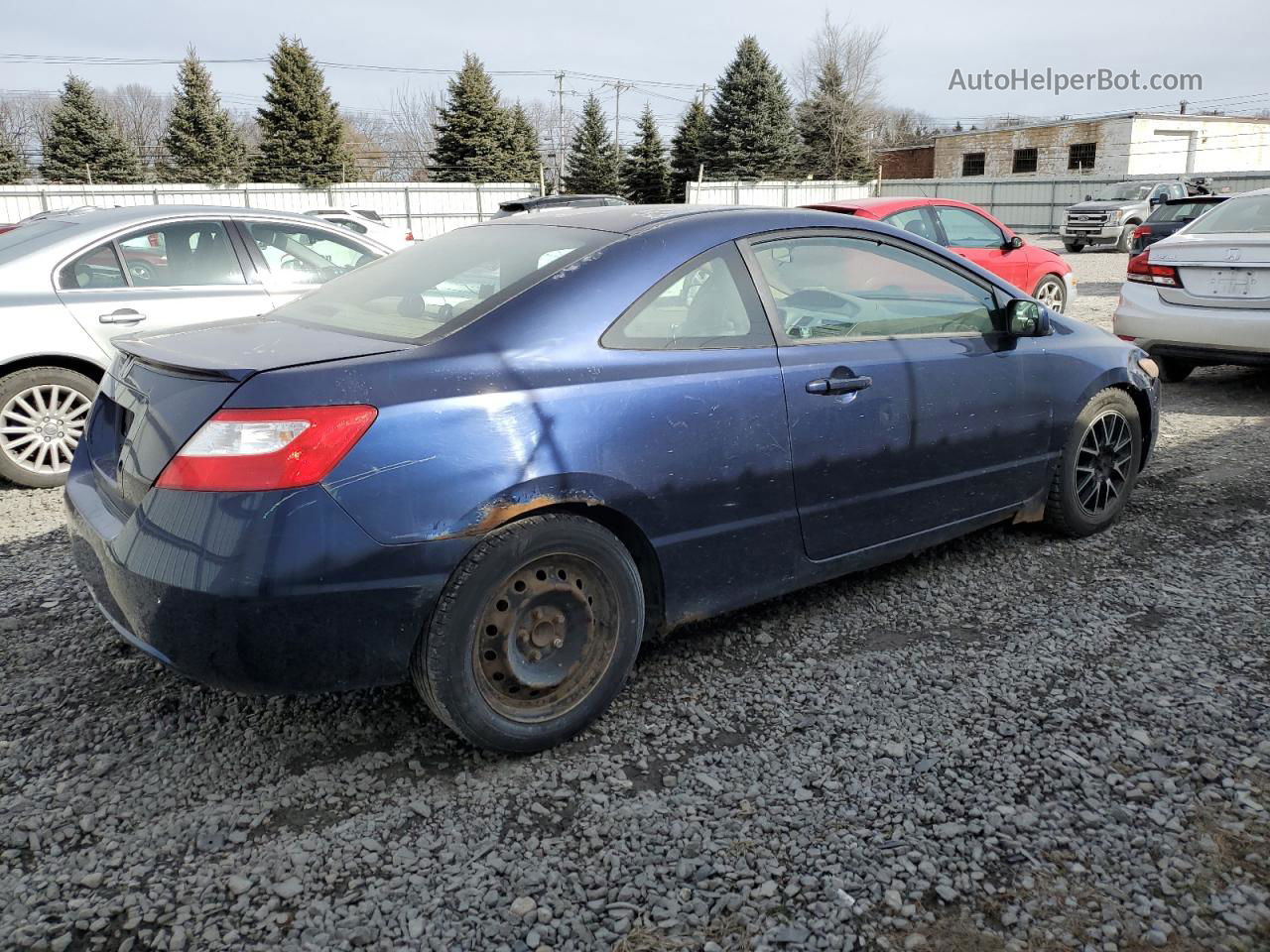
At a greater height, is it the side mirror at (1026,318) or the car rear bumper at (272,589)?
the side mirror at (1026,318)

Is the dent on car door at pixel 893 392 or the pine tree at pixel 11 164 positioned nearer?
the dent on car door at pixel 893 392

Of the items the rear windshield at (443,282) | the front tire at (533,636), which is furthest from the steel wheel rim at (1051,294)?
the front tire at (533,636)

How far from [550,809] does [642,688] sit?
0.72 metres

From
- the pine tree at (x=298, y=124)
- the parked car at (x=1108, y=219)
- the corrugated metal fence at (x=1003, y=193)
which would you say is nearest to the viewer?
the parked car at (x=1108, y=219)

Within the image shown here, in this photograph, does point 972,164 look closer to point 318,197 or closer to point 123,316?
point 318,197

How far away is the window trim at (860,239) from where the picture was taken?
3.30 metres

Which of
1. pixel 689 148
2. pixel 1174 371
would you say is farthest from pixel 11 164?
pixel 1174 371

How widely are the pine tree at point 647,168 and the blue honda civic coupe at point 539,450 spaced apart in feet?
158

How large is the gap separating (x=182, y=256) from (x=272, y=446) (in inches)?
167

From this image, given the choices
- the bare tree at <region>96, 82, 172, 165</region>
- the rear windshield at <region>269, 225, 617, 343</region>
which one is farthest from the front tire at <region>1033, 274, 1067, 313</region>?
the bare tree at <region>96, 82, 172, 165</region>

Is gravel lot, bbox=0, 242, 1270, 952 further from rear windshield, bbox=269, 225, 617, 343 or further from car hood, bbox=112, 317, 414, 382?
rear windshield, bbox=269, 225, 617, 343

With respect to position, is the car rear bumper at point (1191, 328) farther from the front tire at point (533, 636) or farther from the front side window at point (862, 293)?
the front tire at point (533, 636)

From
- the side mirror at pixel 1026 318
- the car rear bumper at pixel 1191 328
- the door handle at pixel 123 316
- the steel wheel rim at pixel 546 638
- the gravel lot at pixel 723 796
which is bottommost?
the gravel lot at pixel 723 796

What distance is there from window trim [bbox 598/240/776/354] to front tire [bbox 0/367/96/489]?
3.95m
